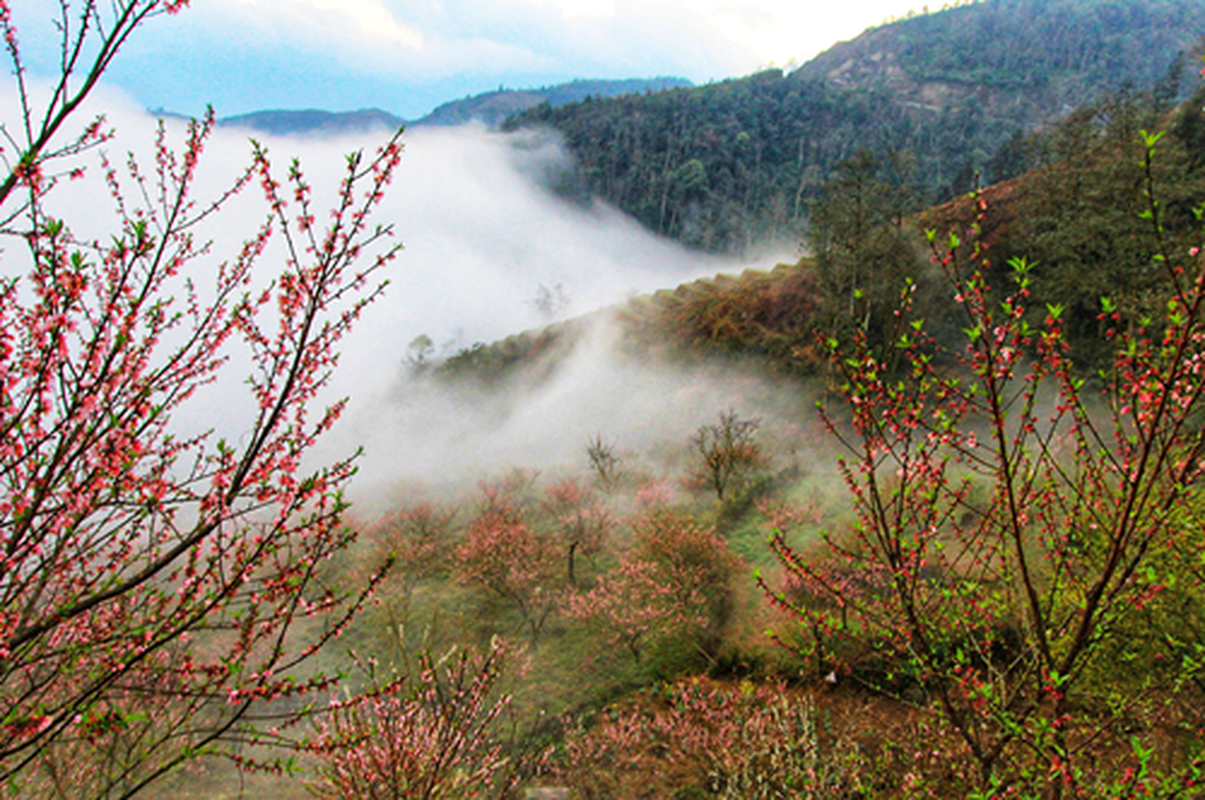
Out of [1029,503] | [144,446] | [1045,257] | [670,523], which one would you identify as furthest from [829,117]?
[144,446]

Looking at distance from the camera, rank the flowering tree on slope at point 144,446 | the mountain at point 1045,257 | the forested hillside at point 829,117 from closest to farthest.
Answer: the flowering tree on slope at point 144,446 → the mountain at point 1045,257 → the forested hillside at point 829,117

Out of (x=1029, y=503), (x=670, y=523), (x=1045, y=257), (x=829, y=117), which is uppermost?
(x=829, y=117)

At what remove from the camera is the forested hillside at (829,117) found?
93.2 meters

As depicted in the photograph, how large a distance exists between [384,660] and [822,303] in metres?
23.4

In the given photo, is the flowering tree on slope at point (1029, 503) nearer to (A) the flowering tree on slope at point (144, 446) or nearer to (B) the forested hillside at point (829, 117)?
(A) the flowering tree on slope at point (144, 446)

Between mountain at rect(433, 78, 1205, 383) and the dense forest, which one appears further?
mountain at rect(433, 78, 1205, 383)

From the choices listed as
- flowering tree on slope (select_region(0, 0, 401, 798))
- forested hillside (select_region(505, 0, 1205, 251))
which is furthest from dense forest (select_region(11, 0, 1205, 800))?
forested hillside (select_region(505, 0, 1205, 251))

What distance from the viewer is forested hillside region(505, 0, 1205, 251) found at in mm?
93188

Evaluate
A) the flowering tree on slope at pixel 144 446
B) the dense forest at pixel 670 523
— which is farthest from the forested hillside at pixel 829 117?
the flowering tree on slope at pixel 144 446

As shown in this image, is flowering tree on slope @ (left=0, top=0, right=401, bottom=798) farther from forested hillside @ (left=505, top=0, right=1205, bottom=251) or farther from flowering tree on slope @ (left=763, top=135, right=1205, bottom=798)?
forested hillside @ (left=505, top=0, right=1205, bottom=251)

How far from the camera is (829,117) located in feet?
357

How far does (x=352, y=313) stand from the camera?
3.32m

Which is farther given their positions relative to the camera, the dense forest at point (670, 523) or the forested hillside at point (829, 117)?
the forested hillside at point (829, 117)

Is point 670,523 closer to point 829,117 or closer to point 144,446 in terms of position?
point 144,446
